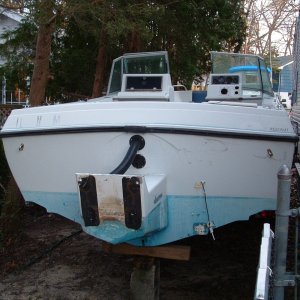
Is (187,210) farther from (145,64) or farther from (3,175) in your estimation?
(3,175)

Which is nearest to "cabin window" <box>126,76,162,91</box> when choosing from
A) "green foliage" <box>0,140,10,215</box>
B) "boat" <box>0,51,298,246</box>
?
"boat" <box>0,51,298,246</box>

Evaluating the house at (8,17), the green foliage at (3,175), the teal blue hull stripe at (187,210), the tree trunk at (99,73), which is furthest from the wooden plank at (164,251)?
the tree trunk at (99,73)

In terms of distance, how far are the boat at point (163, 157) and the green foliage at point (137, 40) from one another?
2.83 metres

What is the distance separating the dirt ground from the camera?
5.26 meters

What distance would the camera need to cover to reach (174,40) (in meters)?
10.2

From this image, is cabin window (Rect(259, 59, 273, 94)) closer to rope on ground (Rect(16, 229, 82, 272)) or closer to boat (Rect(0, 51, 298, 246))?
boat (Rect(0, 51, 298, 246))

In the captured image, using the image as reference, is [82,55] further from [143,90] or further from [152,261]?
[152,261]

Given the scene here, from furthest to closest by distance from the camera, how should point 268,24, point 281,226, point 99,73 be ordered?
point 268,24 → point 99,73 → point 281,226

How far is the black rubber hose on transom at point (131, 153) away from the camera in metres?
4.21

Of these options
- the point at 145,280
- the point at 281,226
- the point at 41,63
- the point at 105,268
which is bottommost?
the point at 105,268

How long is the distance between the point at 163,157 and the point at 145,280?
47.9 inches

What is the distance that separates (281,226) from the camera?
3.46 meters

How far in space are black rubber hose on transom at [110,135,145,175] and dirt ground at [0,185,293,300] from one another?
63.2 inches

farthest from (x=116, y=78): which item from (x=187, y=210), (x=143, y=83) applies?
(x=187, y=210)
